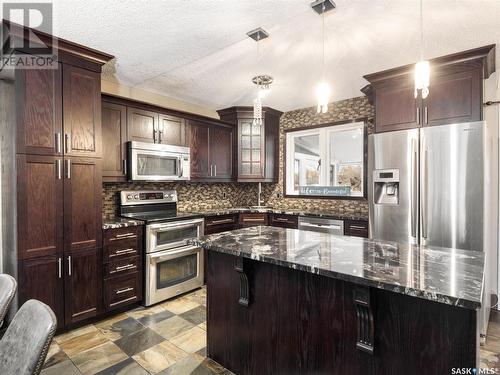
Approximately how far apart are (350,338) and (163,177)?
277cm

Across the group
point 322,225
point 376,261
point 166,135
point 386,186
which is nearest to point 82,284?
point 166,135

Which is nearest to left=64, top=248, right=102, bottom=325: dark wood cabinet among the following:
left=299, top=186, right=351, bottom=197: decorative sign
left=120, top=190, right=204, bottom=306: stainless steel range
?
left=120, top=190, right=204, bottom=306: stainless steel range

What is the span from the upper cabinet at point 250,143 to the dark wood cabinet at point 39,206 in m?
2.62

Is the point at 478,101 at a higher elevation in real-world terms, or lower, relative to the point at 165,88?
lower

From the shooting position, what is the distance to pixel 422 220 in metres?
2.66

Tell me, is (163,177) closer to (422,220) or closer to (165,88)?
(165,88)

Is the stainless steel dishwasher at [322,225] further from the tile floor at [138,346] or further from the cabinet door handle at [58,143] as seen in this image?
the cabinet door handle at [58,143]

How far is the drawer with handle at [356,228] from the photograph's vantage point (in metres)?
3.46

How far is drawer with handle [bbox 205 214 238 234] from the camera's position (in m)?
3.80

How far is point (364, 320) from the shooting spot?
1368mm

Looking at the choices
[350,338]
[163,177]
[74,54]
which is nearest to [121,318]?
[163,177]

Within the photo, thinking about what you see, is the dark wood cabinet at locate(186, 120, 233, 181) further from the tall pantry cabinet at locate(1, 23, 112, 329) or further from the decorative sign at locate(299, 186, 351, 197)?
the tall pantry cabinet at locate(1, 23, 112, 329)

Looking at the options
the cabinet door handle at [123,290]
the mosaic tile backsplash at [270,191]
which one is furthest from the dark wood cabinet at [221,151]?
the cabinet door handle at [123,290]

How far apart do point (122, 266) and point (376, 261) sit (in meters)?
2.49
